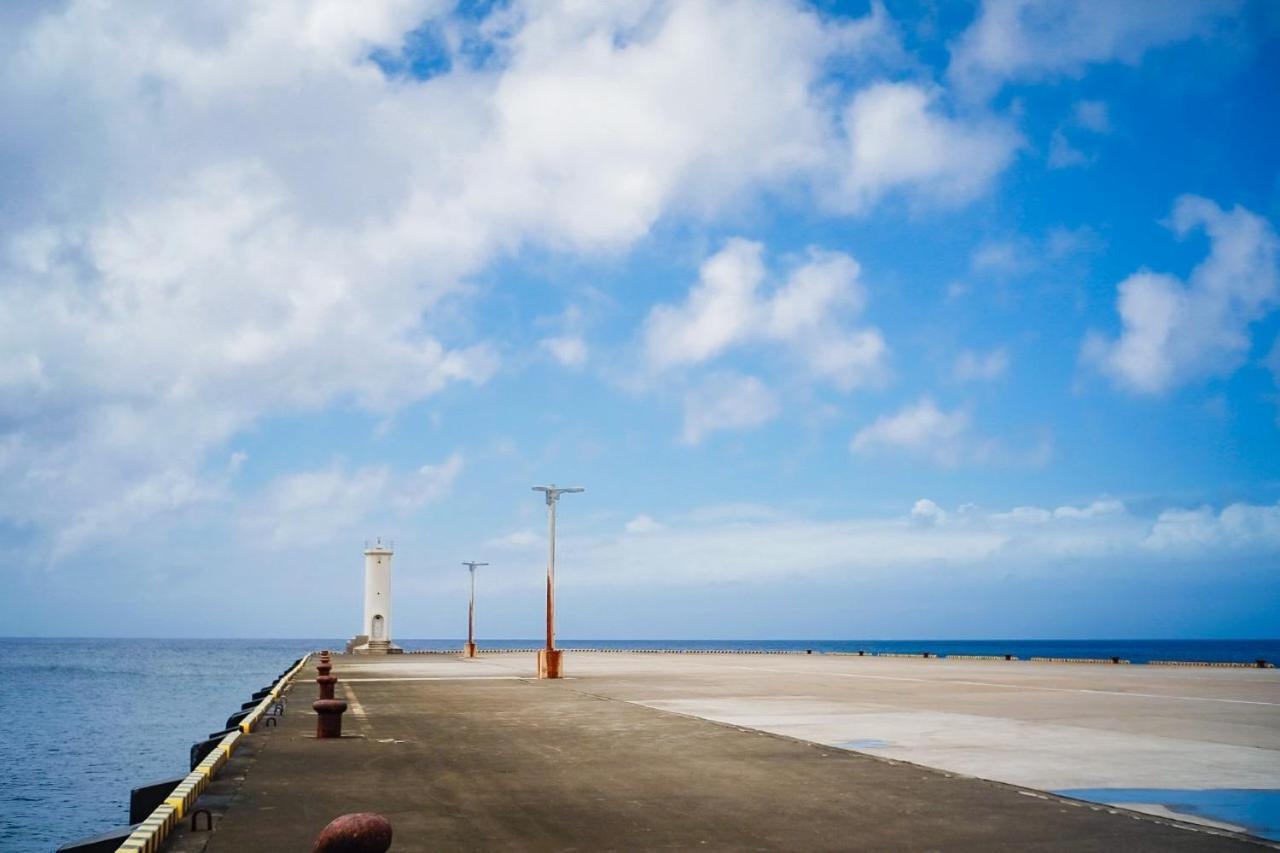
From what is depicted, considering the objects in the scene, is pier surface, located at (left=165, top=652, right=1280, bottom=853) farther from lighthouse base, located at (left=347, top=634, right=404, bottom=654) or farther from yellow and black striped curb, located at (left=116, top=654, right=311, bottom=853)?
lighthouse base, located at (left=347, top=634, right=404, bottom=654)

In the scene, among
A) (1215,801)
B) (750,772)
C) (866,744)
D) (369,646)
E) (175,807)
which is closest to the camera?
(175,807)

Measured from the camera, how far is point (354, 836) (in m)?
5.81

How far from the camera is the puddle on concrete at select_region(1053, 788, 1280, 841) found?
9820 millimetres

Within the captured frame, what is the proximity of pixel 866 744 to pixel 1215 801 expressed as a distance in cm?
569

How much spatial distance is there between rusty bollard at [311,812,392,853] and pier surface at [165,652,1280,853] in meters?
3.09

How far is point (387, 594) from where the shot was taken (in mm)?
71875

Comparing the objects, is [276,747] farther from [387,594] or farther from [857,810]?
[387,594]

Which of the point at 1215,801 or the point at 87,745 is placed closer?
the point at 1215,801

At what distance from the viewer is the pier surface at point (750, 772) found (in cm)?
927

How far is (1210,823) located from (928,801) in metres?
2.43

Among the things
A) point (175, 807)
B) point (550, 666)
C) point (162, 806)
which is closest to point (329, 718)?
point (162, 806)

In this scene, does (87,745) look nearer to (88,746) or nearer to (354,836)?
(88,746)

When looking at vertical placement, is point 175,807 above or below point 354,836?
below

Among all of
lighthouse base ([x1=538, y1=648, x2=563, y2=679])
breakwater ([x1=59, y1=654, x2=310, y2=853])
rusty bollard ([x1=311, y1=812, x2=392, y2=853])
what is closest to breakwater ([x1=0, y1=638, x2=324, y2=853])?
breakwater ([x1=59, y1=654, x2=310, y2=853])
